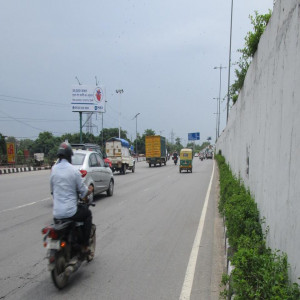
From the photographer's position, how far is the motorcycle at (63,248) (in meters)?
4.09

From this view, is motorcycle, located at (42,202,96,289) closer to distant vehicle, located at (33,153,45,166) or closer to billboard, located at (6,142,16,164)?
billboard, located at (6,142,16,164)

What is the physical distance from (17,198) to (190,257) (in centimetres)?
856

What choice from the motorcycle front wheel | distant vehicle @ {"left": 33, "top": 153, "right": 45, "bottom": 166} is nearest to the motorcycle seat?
the motorcycle front wheel

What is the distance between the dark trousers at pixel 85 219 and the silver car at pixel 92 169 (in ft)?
17.5

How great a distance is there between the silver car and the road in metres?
1.09

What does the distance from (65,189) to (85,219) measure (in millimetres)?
561

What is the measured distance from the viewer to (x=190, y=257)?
18.6 ft

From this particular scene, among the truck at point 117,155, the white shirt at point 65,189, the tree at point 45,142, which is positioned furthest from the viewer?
the tree at point 45,142

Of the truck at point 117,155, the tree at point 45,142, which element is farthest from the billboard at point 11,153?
the tree at point 45,142

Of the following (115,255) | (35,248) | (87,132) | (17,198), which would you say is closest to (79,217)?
(115,255)

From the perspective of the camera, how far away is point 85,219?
15.5 ft

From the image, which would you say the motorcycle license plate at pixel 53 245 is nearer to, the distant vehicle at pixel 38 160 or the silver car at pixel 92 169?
the silver car at pixel 92 169

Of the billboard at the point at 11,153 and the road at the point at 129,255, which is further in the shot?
the billboard at the point at 11,153

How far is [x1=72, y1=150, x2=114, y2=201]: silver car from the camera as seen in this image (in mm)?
10609
